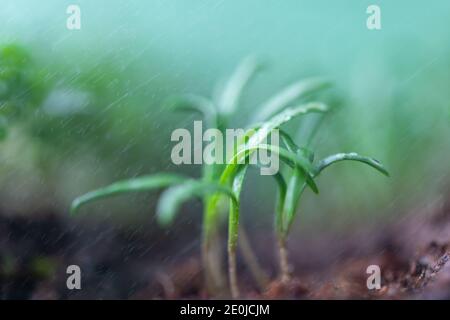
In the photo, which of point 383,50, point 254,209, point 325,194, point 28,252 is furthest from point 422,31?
point 28,252

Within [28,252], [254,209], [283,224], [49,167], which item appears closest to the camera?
[283,224]

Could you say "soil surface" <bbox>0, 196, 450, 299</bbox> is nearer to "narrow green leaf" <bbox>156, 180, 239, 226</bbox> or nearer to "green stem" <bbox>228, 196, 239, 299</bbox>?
"green stem" <bbox>228, 196, 239, 299</bbox>

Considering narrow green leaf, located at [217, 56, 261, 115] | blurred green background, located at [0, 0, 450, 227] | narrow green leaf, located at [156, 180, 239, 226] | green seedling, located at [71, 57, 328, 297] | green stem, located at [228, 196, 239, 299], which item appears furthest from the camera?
blurred green background, located at [0, 0, 450, 227]

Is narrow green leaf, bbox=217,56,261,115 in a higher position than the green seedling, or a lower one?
higher

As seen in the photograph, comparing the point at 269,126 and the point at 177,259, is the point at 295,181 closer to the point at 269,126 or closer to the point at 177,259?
the point at 269,126

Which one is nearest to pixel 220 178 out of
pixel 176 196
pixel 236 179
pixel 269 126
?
pixel 236 179

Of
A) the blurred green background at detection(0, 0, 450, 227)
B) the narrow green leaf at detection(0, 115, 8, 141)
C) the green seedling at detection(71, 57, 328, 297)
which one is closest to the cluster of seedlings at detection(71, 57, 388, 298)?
the green seedling at detection(71, 57, 328, 297)

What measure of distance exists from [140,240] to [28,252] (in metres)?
0.29

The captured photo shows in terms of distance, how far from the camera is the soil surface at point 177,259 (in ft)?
3.43

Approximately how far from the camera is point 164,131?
1.53 m

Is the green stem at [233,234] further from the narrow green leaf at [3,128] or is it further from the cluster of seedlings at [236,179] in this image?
the narrow green leaf at [3,128]

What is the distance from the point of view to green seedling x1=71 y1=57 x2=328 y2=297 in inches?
34.3

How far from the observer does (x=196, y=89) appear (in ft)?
5.14
